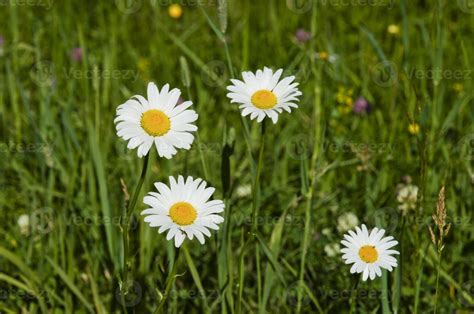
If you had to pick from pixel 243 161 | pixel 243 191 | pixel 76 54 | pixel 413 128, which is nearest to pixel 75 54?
pixel 76 54

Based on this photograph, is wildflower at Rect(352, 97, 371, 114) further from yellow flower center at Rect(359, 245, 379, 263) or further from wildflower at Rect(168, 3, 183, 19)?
yellow flower center at Rect(359, 245, 379, 263)

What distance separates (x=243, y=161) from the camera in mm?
2672

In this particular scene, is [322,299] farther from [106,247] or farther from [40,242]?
[40,242]

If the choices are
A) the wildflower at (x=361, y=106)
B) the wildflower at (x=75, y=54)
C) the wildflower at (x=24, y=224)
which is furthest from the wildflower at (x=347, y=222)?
the wildflower at (x=75, y=54)

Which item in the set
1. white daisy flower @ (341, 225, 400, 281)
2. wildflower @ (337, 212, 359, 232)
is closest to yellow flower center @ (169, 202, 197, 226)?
white daisy flower @ (341, 225, 400, 281)

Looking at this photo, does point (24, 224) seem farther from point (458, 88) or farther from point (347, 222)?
point (458, 88)

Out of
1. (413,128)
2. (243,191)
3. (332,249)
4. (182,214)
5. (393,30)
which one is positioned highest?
(393,30)

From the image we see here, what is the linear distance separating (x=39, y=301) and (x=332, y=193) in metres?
1.03

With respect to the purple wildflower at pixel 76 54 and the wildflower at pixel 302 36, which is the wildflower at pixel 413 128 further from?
the purple wildflower at pixel 76 54

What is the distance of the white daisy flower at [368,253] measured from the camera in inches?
59.8

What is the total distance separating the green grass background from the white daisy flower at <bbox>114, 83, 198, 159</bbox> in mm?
268

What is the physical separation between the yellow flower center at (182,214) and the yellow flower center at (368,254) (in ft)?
1.25

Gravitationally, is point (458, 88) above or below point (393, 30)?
→ below

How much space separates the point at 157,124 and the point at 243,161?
4.17ft
